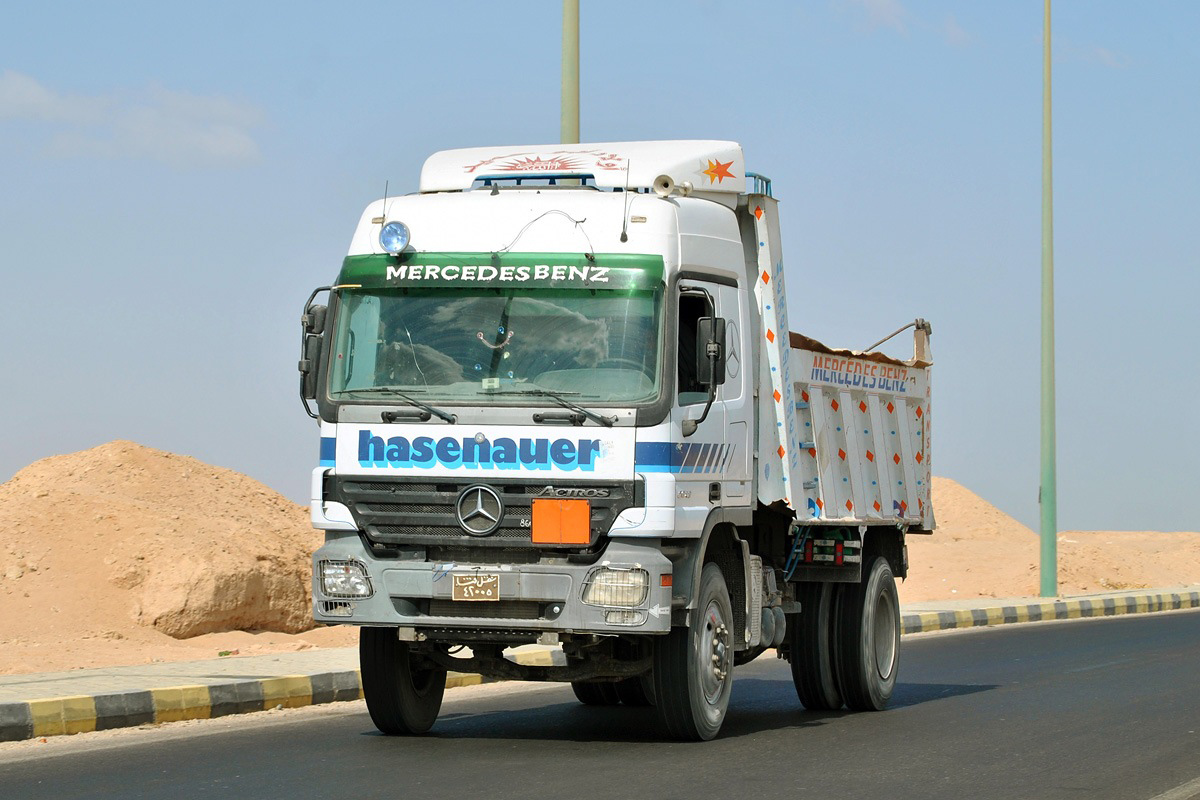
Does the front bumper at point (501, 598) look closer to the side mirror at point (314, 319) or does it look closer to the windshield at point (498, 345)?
the windshield at point (498, 345)

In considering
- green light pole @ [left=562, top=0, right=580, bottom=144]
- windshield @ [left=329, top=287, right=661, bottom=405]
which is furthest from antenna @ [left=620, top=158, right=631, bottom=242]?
green light pole @ [left=562, top=0, right=580, bottom=144]

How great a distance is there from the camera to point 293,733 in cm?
1062

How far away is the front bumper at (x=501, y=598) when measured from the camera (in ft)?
30.4

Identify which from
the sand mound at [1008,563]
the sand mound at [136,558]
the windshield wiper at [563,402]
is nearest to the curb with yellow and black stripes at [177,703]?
the windshield wiper at [563,402]

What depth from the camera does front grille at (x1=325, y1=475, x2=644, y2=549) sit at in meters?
9.33

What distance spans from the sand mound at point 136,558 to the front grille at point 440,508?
9182mm

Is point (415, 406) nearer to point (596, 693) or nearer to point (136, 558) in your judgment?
point (596, 693)

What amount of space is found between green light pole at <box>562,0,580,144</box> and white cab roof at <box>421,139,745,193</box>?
12.3 ft

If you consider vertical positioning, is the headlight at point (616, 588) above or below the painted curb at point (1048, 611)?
above

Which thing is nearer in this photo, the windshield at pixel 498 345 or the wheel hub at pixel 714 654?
the windshield at pixel 498 345

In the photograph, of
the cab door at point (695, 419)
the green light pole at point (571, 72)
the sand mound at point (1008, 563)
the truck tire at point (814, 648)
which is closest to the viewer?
the cab door at point (695, 419)

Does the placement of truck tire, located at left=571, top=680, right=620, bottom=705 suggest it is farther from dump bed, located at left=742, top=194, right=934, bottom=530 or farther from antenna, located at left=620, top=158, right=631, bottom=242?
antenna, located at left=620, top=158, right=631, bottom=242

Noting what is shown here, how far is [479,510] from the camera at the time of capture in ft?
30.9

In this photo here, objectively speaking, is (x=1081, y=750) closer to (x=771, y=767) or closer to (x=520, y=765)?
(x=771, y=767)
